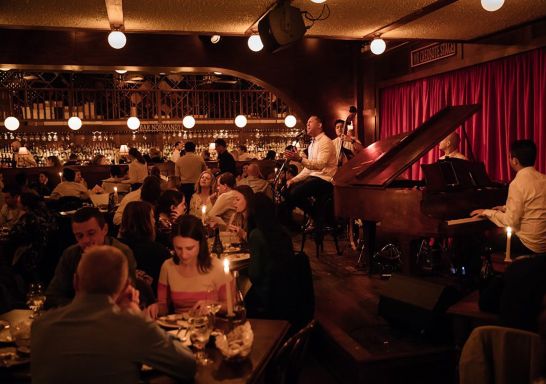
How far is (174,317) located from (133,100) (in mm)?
11546

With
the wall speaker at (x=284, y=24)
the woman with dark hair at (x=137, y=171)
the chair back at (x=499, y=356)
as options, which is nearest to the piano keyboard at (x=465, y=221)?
the wall speaker at (x=284, y=24)

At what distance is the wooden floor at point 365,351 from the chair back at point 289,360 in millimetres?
1429

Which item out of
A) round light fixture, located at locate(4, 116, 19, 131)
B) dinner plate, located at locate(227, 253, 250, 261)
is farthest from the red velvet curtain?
round light fixture, located at locate(4, 116, 19, 131)

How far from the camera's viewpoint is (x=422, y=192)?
4.79m

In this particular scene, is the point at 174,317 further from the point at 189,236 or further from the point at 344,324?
the point at 344,324

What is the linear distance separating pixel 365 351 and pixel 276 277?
36.4 inches

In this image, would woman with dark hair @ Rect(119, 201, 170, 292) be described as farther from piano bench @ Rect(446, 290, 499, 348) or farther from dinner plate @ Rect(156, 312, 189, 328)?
piano bench @ Rect(446, 290, 499, 348)

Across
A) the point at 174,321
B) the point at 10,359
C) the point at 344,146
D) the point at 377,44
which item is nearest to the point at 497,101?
the point at 377,44

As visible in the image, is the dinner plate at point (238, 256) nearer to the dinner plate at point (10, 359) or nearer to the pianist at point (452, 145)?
the dinner plate at point (10, 359)

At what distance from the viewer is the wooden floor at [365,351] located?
3783 millimetres

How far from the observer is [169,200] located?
5.00 m

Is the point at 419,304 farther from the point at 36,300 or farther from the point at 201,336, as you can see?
the point at 36,300

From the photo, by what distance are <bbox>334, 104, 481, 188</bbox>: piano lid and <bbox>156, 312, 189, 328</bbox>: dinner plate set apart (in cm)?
279

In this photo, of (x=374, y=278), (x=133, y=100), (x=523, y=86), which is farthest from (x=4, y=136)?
(x=523, y=86)
